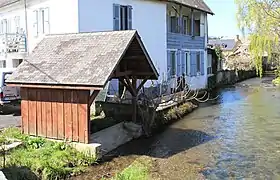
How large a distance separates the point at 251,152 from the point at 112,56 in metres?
5.65

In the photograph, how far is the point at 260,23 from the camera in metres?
26.0

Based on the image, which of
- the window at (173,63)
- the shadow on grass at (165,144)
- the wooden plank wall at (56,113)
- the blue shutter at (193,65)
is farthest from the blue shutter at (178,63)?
the wooden plank wall at (56,113)

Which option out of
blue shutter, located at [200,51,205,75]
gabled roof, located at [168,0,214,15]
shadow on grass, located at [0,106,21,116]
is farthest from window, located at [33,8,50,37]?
blue shutter, located at [200,51,205,75]

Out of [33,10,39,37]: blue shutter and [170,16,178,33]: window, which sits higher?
[170,16,178,33]: window

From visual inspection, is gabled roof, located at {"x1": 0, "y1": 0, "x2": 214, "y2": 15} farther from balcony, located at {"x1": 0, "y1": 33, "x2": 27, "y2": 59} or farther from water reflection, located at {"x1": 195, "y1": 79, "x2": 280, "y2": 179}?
water reflection, located at {"x1": 195, "y1": 79, "x2": 280, "y2": 179}

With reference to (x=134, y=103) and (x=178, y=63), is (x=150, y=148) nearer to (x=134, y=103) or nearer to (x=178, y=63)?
(x=134, y=103)

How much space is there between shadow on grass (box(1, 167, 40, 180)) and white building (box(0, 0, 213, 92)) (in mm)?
9359

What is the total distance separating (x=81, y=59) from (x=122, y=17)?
29.1ft

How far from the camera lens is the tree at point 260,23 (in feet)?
77.1

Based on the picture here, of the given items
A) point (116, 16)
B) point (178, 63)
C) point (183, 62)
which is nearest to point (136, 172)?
point (116, 16)

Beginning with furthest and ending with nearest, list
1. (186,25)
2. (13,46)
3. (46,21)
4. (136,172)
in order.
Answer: (186,25), (13,46), (46,21), (136,172)

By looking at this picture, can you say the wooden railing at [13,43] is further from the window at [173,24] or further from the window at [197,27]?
the window at [197,27]

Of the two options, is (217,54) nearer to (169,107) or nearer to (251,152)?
(169,107)

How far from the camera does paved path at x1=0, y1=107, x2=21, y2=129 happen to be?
15.0 m
